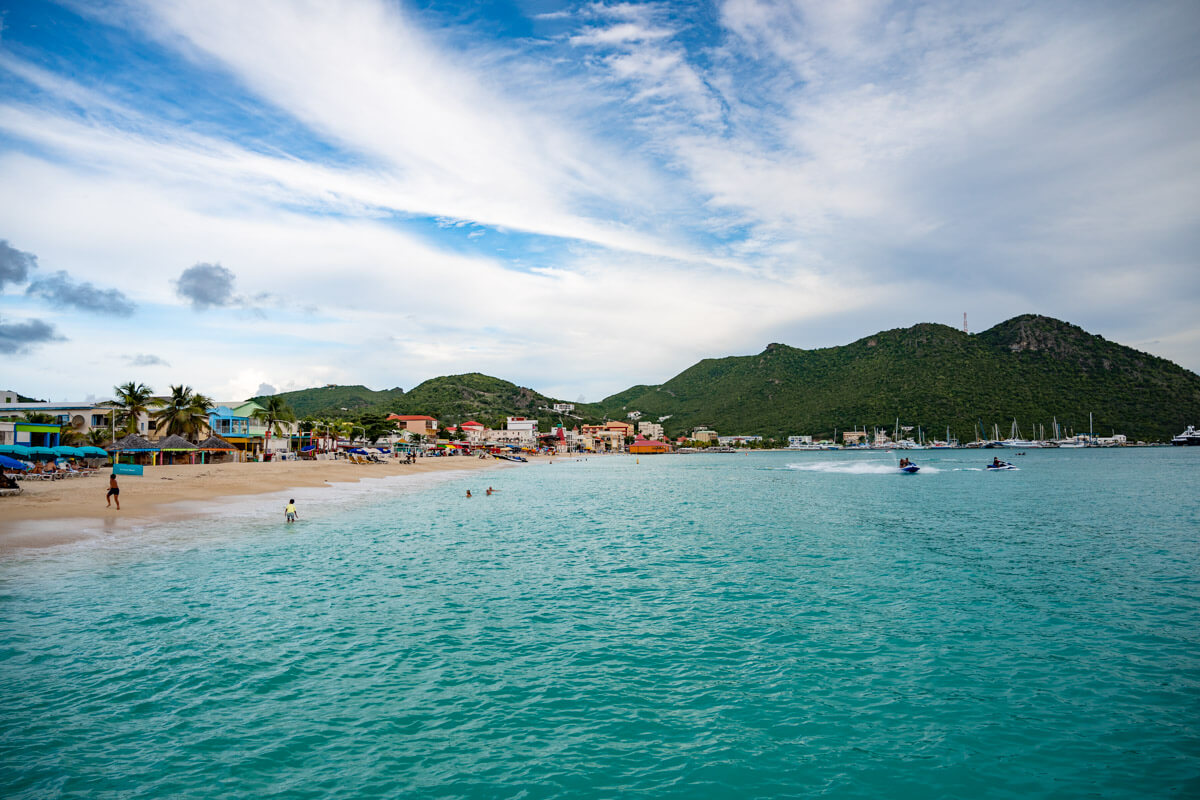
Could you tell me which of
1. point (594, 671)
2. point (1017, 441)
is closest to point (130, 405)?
point (594, 671)

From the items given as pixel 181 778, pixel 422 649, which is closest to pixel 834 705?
pixel 422 649

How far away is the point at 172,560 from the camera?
20.5m

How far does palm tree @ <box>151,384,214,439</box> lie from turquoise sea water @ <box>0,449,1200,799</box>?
2341 inches

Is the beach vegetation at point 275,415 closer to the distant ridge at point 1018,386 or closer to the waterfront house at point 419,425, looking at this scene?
the waterfront house at point 419,425

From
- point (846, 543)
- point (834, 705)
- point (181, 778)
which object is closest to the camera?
point (181, 778)

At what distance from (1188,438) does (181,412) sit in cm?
19970

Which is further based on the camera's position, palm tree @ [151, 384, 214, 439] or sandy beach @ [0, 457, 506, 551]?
palm tree @ [151, 384, 214, 439]

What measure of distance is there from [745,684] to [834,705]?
1.57 metres

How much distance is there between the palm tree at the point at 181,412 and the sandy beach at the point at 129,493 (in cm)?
1322

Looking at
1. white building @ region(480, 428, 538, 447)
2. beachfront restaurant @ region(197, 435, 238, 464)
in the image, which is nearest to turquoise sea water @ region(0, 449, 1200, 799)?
beachfront restaurant @ region(197, 435, 238, 464)

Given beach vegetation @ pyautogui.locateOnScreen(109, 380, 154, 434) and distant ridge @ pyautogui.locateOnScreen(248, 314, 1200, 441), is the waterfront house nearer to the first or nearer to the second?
distant ridge @ pyautogui.locateOnScreen(248, 314, 1200, 441)

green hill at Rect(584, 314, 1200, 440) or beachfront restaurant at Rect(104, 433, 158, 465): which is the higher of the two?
green hill at Rect(584, 314, 1200, 440)

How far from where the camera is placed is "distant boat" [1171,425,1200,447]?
136 meters

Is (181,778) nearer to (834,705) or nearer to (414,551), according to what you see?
(834,705)
